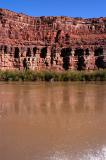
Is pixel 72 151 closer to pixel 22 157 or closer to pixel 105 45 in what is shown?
pixel 22 157

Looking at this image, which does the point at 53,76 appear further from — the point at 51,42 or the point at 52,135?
the point at 52,135

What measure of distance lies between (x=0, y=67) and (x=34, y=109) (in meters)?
51.8

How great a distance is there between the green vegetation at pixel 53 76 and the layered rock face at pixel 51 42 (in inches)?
418

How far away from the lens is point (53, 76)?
193ft

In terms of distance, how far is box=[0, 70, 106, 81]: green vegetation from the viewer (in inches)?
2267

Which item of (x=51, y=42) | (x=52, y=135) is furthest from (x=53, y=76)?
(x=52, y=135)

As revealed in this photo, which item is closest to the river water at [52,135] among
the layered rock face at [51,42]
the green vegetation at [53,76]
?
the green vegetation at [53,76]

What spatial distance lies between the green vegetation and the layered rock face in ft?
34.9

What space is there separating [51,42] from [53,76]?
935 inches

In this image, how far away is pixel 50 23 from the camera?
85.2 metres

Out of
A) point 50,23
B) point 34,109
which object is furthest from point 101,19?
point 34,109

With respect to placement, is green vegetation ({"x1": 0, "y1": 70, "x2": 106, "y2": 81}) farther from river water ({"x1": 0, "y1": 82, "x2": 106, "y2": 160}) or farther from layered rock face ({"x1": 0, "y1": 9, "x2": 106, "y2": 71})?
river water ({"x1": 0, "y1": 82, "x2": 106, "y2": 160})

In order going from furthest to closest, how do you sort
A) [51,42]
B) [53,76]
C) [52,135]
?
[51,42] → [53,76] → [52,135]

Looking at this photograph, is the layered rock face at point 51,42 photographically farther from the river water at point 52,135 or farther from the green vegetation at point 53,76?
the river water at point 52,135
